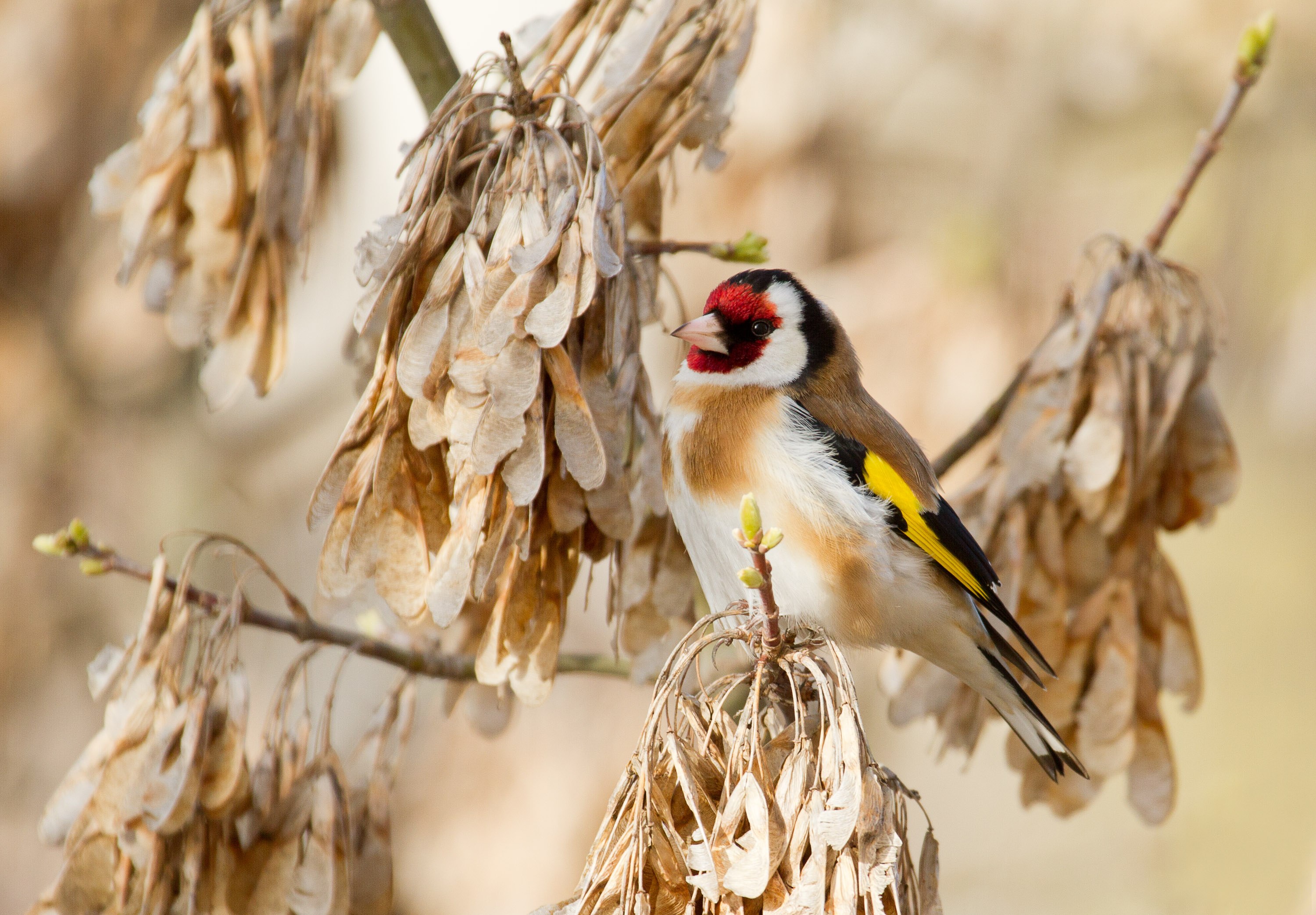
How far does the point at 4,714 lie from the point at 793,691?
12.8 feet

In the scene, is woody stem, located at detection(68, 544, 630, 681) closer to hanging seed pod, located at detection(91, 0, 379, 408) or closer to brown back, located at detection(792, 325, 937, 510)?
hanging seed pod, located at detection(91, 0, 379, 408)

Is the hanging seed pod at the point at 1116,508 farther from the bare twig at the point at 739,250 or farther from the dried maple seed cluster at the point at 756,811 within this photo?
the dried maple seed cluster at the point at 756,811

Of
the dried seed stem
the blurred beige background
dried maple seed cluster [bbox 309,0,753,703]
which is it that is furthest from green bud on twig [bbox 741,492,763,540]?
the blurred beige background

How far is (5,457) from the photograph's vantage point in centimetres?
436

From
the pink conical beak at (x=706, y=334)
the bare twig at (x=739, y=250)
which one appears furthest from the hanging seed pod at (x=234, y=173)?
the pink conical beak at (x=706, y=334)

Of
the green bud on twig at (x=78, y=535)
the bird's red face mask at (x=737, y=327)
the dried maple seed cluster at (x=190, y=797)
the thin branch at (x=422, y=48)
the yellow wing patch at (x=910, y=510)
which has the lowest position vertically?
the yellow wing patch at (x=910, y=510)

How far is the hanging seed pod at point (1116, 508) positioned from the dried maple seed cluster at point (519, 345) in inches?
33.9

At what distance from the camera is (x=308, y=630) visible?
2.14 metres

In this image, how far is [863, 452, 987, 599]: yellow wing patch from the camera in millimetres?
2418

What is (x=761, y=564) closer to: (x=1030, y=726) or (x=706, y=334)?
(x=706, y=334)

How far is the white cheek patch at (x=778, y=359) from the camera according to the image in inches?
100.0

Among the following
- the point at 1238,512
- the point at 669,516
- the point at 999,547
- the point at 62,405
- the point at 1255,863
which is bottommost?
the point at 1255,863

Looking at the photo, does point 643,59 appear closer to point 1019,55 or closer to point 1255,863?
point 1019,55

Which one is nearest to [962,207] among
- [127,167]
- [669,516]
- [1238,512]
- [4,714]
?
[1238,512]
